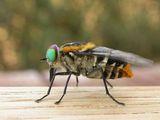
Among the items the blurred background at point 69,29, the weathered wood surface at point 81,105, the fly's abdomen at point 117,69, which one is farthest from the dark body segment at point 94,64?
the blurred background at point 69,29

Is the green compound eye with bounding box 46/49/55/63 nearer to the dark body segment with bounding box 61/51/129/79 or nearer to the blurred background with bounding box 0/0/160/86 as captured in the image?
the dark body segment with bounding box 61/51/129/79

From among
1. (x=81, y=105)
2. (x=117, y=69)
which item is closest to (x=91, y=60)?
(x=117, y=69)

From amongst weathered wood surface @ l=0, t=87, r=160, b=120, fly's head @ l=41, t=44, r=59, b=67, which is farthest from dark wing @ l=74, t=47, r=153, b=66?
weathered wood surface @ l=0, t=87, r=160, b=120

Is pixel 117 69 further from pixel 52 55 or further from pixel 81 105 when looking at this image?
pixel 81 105

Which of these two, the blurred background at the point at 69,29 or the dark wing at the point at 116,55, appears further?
the blurred background at the point at 69,29

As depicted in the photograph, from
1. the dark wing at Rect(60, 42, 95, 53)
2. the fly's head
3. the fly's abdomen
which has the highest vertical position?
the dark wing at Rect(60, 42, 95, 53)

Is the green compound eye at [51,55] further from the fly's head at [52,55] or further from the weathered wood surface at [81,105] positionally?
the weathered wood surface at [81,105]

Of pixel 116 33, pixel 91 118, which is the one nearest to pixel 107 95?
pixel 91 118
